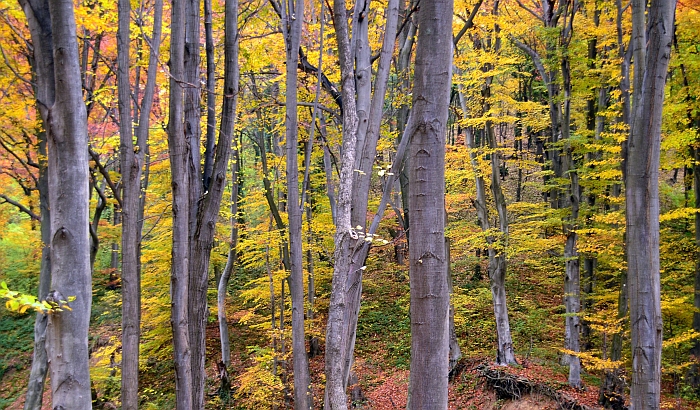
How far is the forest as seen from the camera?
7.12 feet

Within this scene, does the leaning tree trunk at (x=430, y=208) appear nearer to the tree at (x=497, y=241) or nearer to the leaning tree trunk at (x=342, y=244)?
the leaning tree trunk at (x=342, y=244)

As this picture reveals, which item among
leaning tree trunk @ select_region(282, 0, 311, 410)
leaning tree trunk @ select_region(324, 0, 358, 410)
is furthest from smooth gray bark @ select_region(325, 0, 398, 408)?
leaning tree trunk @ select_region(282, 0, 311, 410)

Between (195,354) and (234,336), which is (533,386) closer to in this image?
(195,354)

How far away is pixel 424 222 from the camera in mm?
1966

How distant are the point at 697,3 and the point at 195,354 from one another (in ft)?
36.2

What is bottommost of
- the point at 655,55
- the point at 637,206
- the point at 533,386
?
the point at 533,386

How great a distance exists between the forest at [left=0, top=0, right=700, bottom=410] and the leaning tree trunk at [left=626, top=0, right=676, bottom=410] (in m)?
0.02

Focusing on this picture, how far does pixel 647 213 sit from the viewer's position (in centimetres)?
473

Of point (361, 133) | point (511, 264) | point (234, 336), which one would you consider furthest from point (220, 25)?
point (511, 264)

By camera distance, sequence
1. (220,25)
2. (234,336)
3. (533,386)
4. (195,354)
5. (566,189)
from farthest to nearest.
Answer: (234,336) → (566,189) → (533,386) → (220,25) → (195,354)

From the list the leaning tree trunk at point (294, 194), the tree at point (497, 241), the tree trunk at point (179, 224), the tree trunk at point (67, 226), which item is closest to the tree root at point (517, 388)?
the tree at point (497, 241)

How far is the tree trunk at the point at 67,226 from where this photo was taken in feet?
6.94

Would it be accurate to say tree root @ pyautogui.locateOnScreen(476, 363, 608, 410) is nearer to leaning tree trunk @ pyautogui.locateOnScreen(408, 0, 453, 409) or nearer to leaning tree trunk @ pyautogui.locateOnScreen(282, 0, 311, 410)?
leaning tree trunk @ pyautogui.locateOnScreen(282, 0, 311, 410)

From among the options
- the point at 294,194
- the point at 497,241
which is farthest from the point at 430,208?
the point at 497,241
